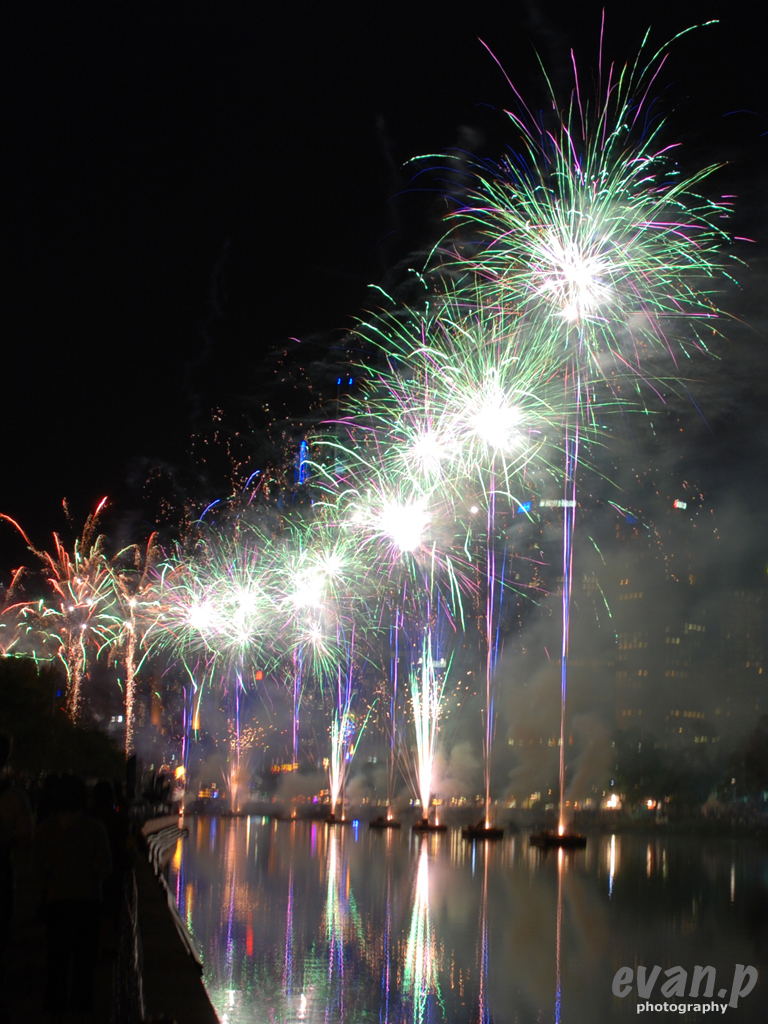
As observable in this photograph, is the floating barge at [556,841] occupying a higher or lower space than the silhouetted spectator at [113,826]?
lower

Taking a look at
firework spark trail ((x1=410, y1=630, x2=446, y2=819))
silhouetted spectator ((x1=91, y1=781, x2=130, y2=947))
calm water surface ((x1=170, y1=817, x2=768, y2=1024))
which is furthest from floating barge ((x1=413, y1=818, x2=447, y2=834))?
silhouetted spectator ((x1=91, y1=781, x2=130, y2=947))

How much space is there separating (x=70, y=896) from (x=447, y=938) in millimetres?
8820

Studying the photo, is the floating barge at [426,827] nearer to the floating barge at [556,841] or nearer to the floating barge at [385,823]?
the floating barge at [385,823]

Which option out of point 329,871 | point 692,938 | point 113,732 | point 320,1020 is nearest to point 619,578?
point 113,732

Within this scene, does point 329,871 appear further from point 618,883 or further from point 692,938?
point 692,938

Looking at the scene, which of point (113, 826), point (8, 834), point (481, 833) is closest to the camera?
point (8, 834)

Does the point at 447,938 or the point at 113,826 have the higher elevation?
the point at 113,826

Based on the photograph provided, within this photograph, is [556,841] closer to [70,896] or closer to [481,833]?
[481,833]

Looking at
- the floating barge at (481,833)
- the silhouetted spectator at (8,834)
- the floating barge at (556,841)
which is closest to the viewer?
the silhouetted spectator at (8,834)

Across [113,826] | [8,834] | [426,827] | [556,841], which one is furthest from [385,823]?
[8,834]

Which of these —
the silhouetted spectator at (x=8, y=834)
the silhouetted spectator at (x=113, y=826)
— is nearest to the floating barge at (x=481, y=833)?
the silhouetted spectator at (x=113, y=826)

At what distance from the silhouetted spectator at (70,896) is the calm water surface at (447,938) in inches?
91.7

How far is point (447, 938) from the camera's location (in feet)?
46.4

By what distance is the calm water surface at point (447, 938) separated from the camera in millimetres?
9789
